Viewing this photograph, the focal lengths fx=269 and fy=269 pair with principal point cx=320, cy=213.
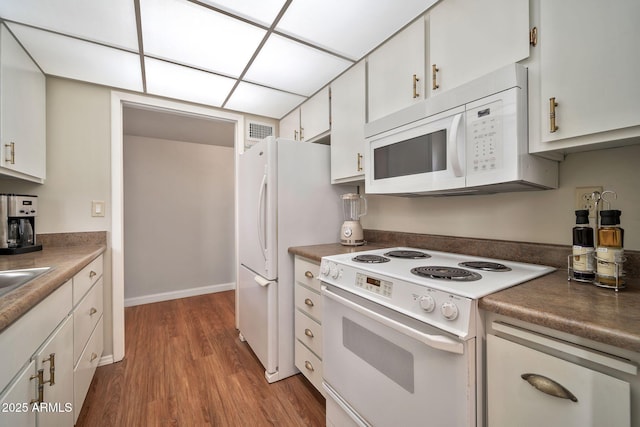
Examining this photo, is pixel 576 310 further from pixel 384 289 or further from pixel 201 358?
pixel 201 358

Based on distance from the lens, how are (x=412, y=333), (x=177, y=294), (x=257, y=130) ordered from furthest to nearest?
(x=177, y=294) → (x=257, y=130) → (x=412, y=333)

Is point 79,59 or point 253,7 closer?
point 253,7

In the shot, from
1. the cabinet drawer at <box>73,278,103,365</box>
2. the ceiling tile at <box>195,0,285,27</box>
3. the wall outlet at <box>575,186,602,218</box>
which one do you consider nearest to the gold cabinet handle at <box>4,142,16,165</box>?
the cabinet drawer at <box>73,278,103,365</box>

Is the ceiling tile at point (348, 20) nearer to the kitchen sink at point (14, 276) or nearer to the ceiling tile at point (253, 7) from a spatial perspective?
the ceiling tile at point (253, 7)

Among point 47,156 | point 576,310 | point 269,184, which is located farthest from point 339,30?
point 47,156

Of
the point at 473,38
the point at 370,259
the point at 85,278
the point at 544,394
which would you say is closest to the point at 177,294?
the point at 85,278

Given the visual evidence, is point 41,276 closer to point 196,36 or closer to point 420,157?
point 196,36

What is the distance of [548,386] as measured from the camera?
0.68 meters

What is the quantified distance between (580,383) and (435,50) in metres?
1.41

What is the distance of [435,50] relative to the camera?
135 centimetres

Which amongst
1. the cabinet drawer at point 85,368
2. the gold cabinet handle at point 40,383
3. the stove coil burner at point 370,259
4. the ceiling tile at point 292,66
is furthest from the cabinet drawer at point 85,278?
the ceiling tile at point 292,66

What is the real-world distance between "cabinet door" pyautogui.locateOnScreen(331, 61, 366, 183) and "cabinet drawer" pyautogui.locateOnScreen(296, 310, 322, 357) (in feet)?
3.24

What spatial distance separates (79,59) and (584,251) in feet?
9.44

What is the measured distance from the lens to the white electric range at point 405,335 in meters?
0.82
